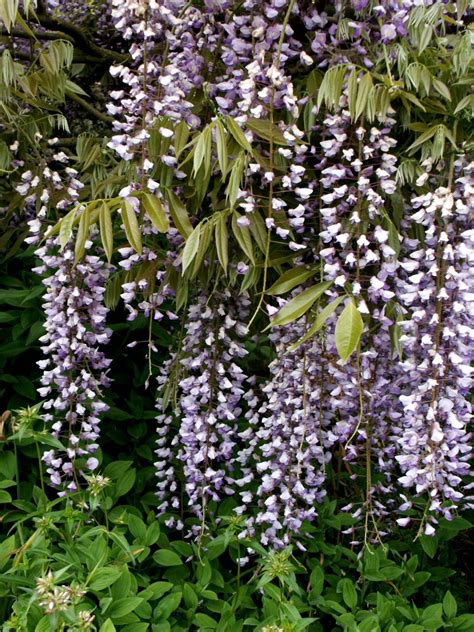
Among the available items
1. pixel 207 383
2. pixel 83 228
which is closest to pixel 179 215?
pixel 83 228

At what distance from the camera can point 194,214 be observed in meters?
1.75

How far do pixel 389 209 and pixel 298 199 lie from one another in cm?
25

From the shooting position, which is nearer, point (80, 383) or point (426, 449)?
point (426, 449)

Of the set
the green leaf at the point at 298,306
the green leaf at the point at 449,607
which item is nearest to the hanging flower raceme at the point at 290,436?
the green leaf at the point at 298,306

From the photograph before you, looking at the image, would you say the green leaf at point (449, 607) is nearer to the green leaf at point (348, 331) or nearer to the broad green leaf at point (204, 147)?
the green leaf at point (348, 331)

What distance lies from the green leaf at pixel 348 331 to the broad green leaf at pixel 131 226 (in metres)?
0.42

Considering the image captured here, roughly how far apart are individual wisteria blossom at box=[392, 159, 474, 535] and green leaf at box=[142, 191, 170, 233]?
54 centimetres

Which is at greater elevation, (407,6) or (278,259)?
(407,6)

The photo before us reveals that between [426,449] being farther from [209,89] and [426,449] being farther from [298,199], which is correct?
[209,89]

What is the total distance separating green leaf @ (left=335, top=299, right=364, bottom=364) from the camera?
1297 millimetres

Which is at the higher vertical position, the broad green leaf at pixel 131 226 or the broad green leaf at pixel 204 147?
the broad green leaf at pixel 204 147

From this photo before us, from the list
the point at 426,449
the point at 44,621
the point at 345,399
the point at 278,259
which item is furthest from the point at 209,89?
the point at 44,621

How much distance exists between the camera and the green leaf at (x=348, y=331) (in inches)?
51.1

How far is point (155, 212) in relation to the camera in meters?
1.44
